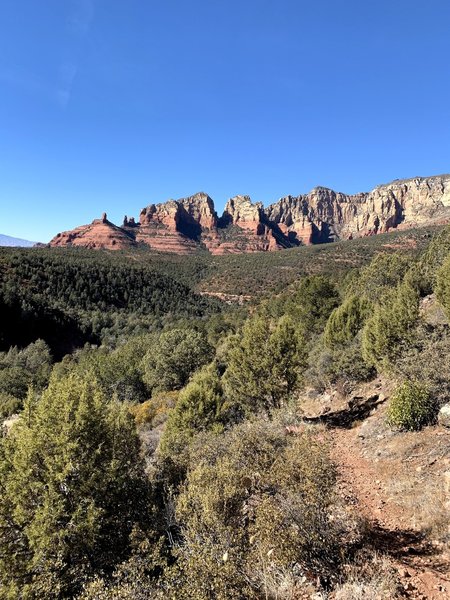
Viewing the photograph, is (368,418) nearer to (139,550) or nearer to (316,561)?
(316,561)

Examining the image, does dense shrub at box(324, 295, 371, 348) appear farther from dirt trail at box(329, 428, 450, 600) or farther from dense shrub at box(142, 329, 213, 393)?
dense shrub at box(142, 329, 213, 393)

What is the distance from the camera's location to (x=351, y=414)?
17250mm

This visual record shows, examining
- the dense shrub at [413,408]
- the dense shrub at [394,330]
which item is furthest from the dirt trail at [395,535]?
the dense shrub at [394,330]

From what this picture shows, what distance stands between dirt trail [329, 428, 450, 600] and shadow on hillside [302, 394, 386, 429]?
429 centimetres

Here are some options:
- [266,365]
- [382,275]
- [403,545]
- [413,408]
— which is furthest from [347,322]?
[382,275]

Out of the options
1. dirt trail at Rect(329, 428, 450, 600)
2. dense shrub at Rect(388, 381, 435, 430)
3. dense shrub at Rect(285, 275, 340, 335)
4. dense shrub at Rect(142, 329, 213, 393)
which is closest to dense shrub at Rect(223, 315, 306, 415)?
dirt trail at Rect(329, 428, 450, 600)

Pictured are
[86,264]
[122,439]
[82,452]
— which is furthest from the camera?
[86,264]

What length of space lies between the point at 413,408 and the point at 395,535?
5256mm

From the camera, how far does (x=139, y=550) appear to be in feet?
20.9

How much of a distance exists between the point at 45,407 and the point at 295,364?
487 inches

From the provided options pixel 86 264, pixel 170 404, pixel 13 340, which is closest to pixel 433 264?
pixel 170 404

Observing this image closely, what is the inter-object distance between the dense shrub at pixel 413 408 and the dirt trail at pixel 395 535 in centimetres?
187

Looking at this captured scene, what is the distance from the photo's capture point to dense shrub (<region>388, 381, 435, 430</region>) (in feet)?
38.0

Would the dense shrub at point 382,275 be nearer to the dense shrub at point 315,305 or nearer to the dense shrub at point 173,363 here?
the dense shrub at point 315,305
